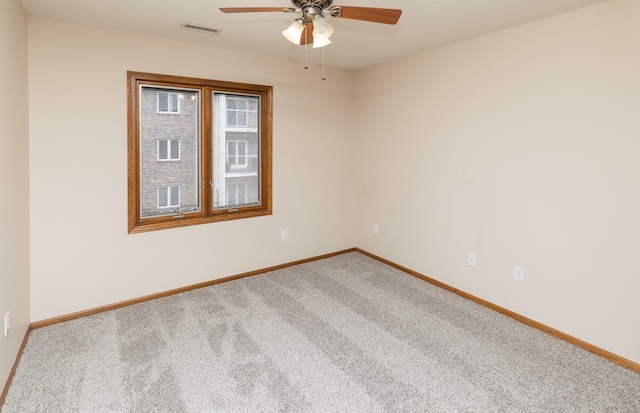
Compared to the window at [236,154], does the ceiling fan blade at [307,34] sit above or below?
above

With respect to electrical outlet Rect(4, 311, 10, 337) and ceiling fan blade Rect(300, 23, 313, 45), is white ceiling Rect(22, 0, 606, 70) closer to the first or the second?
ceiling fan blade Rect(300, 23, 313, 45)

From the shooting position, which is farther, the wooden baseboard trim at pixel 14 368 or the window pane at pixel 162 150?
the window pane at pixel 162 150

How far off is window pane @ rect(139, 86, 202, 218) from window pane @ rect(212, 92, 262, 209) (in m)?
0.21

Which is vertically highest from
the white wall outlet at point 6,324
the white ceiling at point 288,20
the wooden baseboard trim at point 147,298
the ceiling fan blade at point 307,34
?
the white ceiling at point 288,20

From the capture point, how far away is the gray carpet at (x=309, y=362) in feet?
6.81

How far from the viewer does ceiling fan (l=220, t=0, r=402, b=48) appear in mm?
1966

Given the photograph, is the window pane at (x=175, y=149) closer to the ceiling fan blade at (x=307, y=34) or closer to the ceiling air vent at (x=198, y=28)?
the ceiling air vent at (x=198, y=28)

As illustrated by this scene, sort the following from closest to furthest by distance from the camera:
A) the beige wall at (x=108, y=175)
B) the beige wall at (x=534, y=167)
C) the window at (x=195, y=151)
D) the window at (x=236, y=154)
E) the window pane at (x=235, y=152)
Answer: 1. the beige wall at (x=534, y=167)
2. the beige wall at (x=108, y=175)
3. the window at (x=195, y=151)
4. the window pane at (x=235, y=152)
5. the window at (x=236, y=154)

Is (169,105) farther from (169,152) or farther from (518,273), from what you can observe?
(518,273)

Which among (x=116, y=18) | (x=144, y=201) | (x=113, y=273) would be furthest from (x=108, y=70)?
(x=113, y=273)

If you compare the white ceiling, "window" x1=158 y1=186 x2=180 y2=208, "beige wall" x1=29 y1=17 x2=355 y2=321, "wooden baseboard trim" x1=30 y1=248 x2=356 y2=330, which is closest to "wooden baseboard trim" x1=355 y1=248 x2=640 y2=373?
"wooden baseboard trim" x1=30 y1=248 x2=356 y2=330

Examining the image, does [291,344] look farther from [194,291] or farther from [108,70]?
[108,70]

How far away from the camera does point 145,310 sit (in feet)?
10.6

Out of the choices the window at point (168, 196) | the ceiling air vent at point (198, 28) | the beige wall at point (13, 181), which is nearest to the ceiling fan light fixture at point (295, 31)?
the ceiling air vent at point (198, 28)
